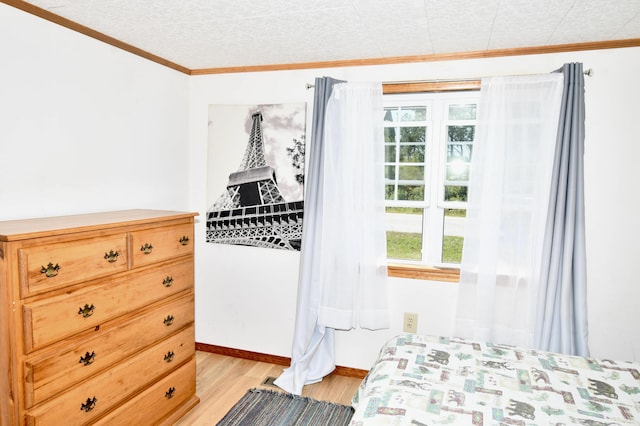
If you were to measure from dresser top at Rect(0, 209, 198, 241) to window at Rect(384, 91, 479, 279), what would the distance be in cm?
156

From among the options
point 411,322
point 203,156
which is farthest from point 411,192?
point 203,156

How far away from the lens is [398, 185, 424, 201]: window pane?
310 centimetres

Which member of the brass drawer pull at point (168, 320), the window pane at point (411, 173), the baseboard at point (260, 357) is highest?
the window pane at point (411, 173)

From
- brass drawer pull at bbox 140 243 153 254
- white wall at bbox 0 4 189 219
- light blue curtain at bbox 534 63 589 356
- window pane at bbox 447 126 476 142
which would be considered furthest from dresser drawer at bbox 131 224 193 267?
light blue curtain at bbox 534 63 589 356

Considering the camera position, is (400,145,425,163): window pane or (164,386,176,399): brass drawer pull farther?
(400,145,425,163): window pane

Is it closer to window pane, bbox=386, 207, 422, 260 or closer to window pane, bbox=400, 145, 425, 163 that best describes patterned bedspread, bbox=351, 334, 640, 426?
window pane, bbox=386, 207, 422, 260

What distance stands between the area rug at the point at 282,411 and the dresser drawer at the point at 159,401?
311mm

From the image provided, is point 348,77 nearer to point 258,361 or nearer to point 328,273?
point 328,273

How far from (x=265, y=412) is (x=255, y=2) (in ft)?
7.96

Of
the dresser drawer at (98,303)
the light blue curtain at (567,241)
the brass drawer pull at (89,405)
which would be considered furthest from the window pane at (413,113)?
the brass drawer pull at (89,405)

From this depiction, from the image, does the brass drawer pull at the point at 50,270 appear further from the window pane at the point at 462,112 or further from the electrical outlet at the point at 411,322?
the window pane at the point at 462,112

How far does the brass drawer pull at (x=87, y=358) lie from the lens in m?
1.99

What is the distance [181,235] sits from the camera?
103 inches

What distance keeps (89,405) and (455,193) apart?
8.33 ft
